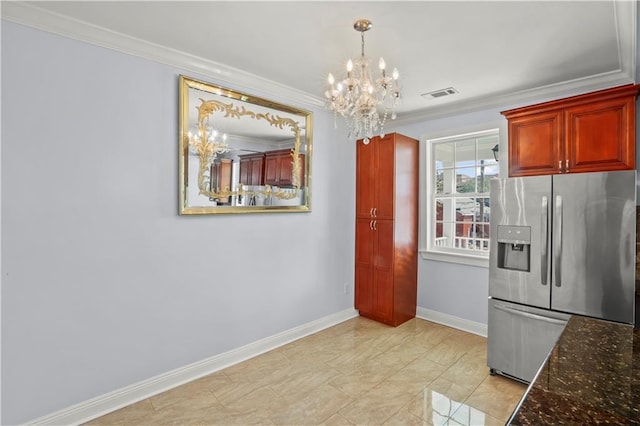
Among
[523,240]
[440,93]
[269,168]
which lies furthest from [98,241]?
[440,93]

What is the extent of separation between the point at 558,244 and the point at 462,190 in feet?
5.09


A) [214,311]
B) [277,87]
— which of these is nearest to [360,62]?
[277,87]

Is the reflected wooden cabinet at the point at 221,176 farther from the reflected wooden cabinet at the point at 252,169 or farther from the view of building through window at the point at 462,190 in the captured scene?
the view of building through window at the point at 462,190

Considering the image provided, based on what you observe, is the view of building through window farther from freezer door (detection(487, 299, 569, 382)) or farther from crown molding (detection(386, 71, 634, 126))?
freezer door (detection(487, 299, 569, 382))

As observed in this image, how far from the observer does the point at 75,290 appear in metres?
2.12

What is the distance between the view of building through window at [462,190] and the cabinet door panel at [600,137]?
93 cm

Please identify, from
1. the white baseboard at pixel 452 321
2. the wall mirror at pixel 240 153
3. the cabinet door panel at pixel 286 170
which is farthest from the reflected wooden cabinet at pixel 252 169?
the white baseboard at pixel 452 321

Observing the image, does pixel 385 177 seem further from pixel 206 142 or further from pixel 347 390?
pixel 347 390

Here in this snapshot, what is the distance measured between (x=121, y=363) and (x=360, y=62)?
2664 millimetres

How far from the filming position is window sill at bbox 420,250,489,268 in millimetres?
3576

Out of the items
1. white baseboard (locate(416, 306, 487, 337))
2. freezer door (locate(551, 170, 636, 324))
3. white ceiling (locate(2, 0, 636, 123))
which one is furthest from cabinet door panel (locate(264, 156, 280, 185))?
white baseboard (locate(416, 306, 487, 337))

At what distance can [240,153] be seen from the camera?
290 cm

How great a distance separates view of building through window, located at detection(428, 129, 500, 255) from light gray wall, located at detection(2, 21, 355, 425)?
2.42 meters

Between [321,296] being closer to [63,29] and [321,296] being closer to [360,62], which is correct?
[360,62]
